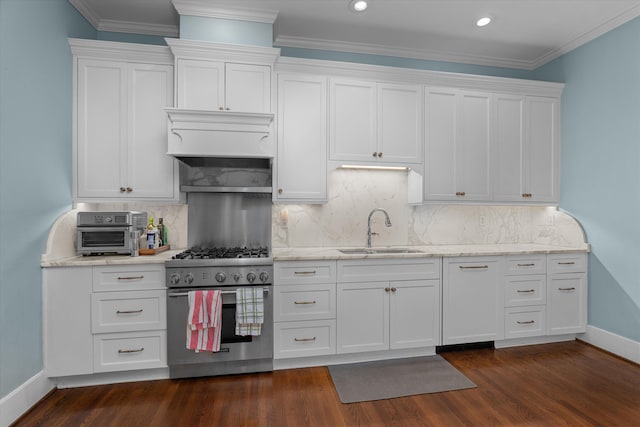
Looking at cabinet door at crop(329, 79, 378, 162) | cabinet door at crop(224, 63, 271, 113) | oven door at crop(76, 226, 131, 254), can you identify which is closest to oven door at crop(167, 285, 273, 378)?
oven door at crop(76, 226, 131, 254)

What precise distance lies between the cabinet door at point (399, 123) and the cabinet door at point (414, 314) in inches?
45.5

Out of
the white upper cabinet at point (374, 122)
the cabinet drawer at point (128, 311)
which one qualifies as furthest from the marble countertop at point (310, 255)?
the white upper cabinet at point (374, 122)

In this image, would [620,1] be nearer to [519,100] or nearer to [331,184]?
[519,100]

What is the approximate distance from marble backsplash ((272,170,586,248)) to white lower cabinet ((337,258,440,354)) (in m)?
0.62

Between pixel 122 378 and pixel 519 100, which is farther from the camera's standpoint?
pixel 519 100

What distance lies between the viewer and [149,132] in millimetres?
2713

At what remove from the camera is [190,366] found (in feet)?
8.19

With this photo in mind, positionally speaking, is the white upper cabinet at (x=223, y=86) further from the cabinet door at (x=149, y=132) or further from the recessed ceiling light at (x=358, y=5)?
the recessed ceiling light at (x=358, y=5)

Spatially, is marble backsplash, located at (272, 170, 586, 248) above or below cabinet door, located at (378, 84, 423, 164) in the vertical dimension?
below

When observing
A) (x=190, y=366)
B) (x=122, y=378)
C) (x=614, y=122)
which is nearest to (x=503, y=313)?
(x=614, y=122)

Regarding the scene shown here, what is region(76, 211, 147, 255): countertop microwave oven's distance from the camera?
250 centimetres

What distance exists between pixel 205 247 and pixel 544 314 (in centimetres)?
323

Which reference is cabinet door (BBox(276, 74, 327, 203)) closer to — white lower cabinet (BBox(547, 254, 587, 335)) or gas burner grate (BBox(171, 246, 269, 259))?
gas burner grate (BBox(171, 246, 269, 259))

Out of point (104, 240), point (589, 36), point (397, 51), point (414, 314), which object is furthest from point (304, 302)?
point (589, 36)
